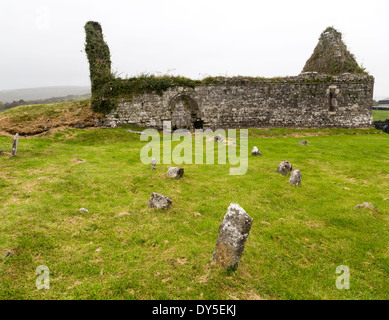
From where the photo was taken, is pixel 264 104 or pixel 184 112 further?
pixel 264 104

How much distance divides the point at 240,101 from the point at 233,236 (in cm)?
2055

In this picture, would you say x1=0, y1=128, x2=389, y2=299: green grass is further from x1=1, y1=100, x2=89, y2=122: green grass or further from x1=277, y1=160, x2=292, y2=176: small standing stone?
x1=1, y1=100, x2=89, y2=122: green grass

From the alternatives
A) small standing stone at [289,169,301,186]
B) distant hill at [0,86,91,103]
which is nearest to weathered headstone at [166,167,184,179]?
small standing stone at [289,169,301,186]

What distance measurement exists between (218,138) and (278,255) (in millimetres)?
13104

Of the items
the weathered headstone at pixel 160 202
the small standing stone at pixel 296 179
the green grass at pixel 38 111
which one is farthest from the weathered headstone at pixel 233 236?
the green grass at pixel 38 111

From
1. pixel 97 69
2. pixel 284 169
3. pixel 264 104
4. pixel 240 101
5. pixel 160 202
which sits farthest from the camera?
pixel 264 104

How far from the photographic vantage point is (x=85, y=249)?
502 centimetres

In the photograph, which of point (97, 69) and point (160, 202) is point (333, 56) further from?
point (160, 202)

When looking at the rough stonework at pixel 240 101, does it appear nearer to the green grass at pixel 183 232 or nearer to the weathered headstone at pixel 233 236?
the green grass at pixel 183 232

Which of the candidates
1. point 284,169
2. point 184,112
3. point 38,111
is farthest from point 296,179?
point 38,111

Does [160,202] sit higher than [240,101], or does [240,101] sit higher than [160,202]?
[240,101]

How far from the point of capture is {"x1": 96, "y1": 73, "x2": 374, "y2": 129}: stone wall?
876 inches

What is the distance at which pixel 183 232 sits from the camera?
231 inches

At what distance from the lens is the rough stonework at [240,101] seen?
21828 mm
